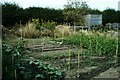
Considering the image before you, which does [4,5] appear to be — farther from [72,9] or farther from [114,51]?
[114,51]

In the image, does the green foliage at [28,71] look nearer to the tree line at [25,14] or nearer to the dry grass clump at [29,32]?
the dry grass clump at [29,32]

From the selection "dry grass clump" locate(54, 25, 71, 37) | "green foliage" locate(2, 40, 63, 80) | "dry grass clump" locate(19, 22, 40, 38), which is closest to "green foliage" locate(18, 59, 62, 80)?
"green foliage" locate(2, 40, 63, 80)

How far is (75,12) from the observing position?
23984 millimetres

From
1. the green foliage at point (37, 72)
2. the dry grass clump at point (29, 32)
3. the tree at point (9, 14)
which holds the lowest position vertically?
the green foliage at point (37, 72)

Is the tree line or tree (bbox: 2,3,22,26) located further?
the tree line

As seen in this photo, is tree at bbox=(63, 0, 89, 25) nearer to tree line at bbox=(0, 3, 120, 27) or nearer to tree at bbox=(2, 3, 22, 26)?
tree line at bbox=(0, 3, 120, 27)

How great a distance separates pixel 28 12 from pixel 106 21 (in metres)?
8.01

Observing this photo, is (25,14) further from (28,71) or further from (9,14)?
(28,71)

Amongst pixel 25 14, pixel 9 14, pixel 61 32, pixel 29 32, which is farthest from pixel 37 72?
pixel 25 14

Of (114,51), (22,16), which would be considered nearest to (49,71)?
(114,51)

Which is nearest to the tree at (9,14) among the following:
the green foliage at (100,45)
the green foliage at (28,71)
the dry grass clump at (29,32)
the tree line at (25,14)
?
the tree line at (25,14)

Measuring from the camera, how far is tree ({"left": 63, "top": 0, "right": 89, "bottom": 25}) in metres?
22.8

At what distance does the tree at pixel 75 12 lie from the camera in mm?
Answer: 22797

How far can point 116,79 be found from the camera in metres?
5.81
